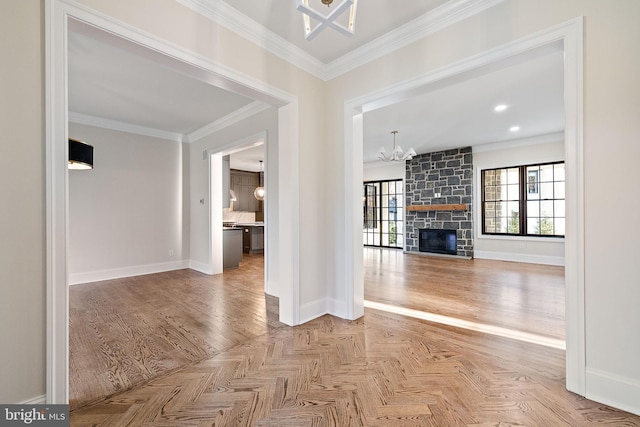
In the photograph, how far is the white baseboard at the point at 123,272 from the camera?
15.6 ft

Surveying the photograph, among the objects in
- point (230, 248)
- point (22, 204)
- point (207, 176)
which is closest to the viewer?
point (22, 204)

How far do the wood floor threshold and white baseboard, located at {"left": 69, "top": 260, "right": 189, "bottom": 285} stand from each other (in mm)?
4210

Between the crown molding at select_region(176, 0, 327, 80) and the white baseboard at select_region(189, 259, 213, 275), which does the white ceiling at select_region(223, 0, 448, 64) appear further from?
the white baseboard at select_region(189, 259, 213, 275)

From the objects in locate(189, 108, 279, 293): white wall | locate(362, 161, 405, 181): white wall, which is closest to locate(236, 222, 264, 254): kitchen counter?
locate(189, 108, 279, 293): white wall

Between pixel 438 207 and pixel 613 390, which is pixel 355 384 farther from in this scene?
pixel 438 207

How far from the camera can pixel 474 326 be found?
2891 mm

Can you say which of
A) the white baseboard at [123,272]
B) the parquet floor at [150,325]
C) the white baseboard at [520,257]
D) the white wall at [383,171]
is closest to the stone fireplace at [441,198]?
the white baseboard at [520,257]

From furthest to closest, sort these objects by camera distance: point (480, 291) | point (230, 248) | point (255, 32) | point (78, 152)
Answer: point (230, 248) < point (480, 291) < point (78, 152) < point (255, 32)

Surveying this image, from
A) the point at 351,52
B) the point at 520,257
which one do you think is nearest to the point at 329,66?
the point at 351,52

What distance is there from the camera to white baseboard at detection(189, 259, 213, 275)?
5.43 m

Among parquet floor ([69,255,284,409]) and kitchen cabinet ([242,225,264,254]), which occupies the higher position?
kitchen cabinet ([242,225,264,254])

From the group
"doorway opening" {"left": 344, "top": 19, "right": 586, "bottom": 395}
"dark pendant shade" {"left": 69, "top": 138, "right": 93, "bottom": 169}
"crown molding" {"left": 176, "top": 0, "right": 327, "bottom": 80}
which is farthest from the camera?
"dark pendant shade" {"left": 69, "top": 138, "right": 93, "bottom": 169}

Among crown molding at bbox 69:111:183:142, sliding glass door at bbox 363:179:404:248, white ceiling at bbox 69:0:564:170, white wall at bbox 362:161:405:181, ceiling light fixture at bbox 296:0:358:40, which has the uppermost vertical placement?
white ceiling at bbox 69:0:564:170

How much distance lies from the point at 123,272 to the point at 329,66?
197 inches
